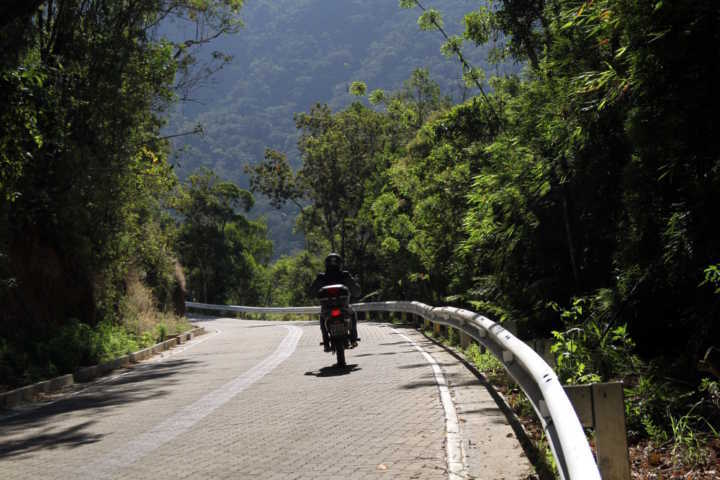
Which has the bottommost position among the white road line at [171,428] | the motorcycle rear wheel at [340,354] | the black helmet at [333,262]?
the white road line at [171,428]

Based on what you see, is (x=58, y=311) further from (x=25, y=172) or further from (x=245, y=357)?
(x=245, y=357)

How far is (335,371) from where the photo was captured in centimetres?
1283

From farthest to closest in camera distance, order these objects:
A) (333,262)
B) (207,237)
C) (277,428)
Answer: (207,237), (333,262), (277,428)

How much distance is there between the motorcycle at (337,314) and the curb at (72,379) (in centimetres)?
495

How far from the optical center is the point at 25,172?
1775 cm

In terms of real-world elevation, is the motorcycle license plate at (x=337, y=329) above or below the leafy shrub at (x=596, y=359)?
above

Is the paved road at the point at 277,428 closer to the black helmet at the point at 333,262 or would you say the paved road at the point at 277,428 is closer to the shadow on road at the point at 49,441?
the shadow on road at the point at 49,441

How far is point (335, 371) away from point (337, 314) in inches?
35.0

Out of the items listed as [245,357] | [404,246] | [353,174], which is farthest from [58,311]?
[353,174]

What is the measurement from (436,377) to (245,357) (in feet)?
21.3

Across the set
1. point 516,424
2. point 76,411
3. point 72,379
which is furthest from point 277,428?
point 72,379

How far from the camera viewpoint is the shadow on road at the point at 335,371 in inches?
491

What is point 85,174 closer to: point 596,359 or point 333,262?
point 333,262

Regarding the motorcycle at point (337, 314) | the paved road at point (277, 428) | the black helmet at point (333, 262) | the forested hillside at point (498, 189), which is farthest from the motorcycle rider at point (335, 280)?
the forested hillside at point (498, 189)
